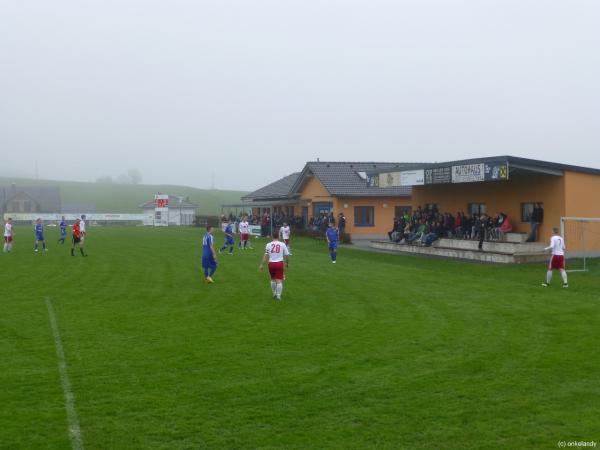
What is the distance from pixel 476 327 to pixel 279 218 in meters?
39.5

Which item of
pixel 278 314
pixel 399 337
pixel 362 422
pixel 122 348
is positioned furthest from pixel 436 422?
pixel 278 314

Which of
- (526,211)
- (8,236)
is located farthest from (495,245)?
(8,236)

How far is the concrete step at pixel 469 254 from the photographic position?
2727 cm

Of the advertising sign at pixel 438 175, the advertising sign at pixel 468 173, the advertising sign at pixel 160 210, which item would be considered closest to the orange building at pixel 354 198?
the advertising sign at pixel 438 175

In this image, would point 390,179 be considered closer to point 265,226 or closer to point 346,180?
point 346,180

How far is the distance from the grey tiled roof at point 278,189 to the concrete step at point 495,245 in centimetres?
2283

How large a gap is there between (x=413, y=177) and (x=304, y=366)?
86.2ft

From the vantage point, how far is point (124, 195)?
162 meters

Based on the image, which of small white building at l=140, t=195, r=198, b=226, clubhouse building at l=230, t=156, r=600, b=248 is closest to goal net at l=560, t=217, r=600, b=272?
clubhouse building at l=230, t=156, r=600, b=248

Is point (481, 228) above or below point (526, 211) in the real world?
below

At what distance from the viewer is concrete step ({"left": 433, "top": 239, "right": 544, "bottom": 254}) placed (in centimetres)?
2830

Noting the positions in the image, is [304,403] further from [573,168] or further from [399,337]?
[573,168]

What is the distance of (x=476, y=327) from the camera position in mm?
12953

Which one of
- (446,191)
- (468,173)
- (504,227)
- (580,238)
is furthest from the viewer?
(446,191)
